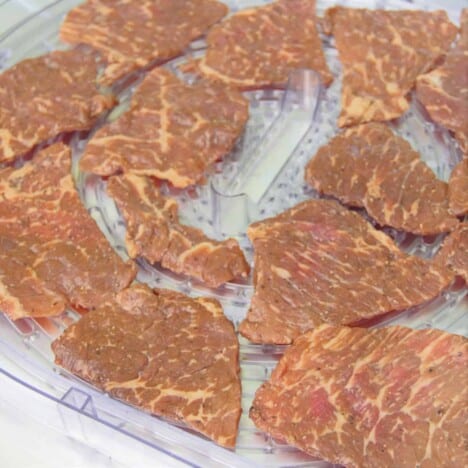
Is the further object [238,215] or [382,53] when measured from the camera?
[382,53]

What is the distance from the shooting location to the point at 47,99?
1709 millimetres

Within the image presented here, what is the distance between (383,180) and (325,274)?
0.23 meters

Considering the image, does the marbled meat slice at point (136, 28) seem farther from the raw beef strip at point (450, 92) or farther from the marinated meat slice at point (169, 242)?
the raw beef strip at point (450, 92)

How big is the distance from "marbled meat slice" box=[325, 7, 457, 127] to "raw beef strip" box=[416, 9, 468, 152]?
0.03m

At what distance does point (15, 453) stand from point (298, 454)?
39 centimetres

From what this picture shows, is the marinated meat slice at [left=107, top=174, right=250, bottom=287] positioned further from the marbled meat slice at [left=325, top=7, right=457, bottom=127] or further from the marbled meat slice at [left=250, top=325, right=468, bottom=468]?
the marbled meat slice at [left=325, top=7, right=457, bottom=127]

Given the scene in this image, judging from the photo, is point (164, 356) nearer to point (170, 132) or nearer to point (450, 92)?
point (170, 132)

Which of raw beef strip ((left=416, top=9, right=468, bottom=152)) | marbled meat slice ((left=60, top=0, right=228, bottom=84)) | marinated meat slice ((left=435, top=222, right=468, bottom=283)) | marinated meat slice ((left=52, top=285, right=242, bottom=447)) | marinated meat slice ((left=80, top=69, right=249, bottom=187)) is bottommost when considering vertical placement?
marinated meat slice ((left=435, top=222, right=468, bottom=283))

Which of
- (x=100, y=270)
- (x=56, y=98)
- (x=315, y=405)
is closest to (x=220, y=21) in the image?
(x=56, y=98)

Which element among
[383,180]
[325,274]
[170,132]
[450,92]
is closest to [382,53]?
[450,92]

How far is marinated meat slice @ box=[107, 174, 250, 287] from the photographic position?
4.72ft

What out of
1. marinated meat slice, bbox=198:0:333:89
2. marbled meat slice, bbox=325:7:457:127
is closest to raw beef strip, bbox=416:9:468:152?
marbled meat slice, bbox=325:7:457:127

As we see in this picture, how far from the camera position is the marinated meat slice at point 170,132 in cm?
158

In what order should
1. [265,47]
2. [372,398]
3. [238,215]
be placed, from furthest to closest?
[265,47]
[238,215]
[372,398]
